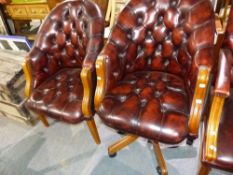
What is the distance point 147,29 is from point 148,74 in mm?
321

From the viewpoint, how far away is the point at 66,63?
1.71 metres

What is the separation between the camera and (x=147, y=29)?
1.34 metres

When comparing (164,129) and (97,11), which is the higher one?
(97,11)

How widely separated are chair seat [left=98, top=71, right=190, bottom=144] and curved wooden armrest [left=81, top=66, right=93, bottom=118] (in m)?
0.13

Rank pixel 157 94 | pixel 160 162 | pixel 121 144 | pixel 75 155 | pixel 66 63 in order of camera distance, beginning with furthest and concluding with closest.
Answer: pixel 66 63, pixel 75 155, pixel 121 144, pixel 160 162, pixel 157 94

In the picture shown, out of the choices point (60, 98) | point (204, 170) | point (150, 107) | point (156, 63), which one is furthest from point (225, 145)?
point (60, 98)

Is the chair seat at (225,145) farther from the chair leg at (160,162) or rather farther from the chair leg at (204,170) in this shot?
the chair leg at (160,162)

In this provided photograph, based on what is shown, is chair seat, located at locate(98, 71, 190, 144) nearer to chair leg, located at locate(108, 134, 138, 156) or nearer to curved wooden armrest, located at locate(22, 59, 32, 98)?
chair leg, located at locate(108, 134, 138, 156)

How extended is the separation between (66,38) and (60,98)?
51 cm

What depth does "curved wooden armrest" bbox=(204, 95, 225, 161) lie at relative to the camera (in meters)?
0.89

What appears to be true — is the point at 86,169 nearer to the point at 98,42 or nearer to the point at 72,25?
the point at 98,42

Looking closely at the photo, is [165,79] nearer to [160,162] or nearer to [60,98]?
[160,162]

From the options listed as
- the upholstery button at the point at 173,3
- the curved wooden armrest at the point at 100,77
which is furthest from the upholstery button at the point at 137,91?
the upholstery button at the point at 173,3

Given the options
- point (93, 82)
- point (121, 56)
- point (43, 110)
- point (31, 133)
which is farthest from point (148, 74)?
point (31, 133)
